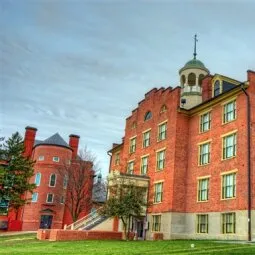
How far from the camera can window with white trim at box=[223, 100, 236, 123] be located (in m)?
29.8

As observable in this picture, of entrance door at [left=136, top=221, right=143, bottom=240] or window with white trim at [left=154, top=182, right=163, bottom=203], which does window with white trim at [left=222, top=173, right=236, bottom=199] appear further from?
entrance door at [left=136, top=221, right=143, bottom=240]

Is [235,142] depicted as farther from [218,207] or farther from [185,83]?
[185,83]

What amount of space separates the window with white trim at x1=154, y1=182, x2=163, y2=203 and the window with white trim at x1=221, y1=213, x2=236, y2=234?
7.55 meters

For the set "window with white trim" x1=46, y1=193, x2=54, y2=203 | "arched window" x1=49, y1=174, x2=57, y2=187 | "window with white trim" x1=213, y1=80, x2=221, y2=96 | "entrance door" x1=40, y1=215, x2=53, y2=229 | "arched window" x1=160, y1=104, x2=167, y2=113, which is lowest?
"entrance door" x1=40, y1=215, x2=53, y2=229

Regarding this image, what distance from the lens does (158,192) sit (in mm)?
35344

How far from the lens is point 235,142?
2883 cm

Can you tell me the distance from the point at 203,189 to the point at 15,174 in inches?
1076

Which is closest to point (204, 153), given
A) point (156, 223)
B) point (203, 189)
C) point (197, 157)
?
point (197, 157)

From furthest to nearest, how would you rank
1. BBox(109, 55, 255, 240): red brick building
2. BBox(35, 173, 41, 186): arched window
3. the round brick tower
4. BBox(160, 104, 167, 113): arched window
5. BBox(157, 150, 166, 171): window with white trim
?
BBox(35, 173, 41, 186): arched window → the round brick tower → BBox(160, 104, 167, 113): arched window → BBox(157, 150, 166, 171): window with white trim → BBox(109, 55, 255, 240): red brick building

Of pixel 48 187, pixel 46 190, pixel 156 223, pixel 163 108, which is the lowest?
pixel 156 223

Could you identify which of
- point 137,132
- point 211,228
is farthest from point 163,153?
point 211,228

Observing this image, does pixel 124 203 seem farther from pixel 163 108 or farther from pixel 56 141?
pixel 56 141

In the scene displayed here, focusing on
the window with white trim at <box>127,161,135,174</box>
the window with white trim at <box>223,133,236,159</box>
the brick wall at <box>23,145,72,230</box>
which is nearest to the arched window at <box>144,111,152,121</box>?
the window with white trim at <box>127,161,135,174</box>

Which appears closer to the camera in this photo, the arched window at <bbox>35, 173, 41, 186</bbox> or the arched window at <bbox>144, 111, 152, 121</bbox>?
the arched window at <bbox>144, 111, 152, 121</bbox>
